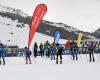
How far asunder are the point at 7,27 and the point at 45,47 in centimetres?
8036

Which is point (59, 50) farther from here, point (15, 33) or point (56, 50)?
point (15, 33)

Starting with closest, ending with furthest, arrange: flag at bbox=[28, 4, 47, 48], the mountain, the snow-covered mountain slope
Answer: flag at bbox=[28, 4, 47, 48] → the snow-covered mountain slope → the mountain

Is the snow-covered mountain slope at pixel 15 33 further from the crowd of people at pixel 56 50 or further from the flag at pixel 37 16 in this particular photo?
the flag at pixel 37 16

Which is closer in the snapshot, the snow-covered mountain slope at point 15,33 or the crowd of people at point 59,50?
the crowd of people at point 59,50

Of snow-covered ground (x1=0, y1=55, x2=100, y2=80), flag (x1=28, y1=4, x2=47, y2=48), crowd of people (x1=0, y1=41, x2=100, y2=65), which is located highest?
flag (x1=28, y1=4, x2=47, y2=48)

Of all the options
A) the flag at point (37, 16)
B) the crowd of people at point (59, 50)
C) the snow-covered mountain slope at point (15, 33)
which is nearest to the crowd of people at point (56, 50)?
the crowd of people at point (59, 50)

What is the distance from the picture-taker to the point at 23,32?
357ft

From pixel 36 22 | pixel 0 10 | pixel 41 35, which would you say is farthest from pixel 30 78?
pixel 0 10

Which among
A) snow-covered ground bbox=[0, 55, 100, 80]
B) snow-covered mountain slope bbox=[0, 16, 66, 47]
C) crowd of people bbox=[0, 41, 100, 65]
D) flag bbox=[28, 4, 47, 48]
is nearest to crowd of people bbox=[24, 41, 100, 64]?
crowd of people bbox=[0, 41, 100, 65]

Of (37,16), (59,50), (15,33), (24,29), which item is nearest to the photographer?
(59,50)

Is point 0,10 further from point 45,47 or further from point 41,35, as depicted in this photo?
point 45,47

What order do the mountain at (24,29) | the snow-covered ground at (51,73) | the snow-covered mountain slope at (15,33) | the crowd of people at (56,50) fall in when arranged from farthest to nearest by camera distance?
the mountain at (24,29)
the snow-covered mountain slope at (15,33)
the crowd of people at (56,50)
the snow-covered ground at (51,73)

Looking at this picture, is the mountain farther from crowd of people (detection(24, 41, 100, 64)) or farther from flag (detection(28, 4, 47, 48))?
flag (detection(28, 4, 47, 48))

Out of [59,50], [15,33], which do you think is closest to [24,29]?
[15,33]
